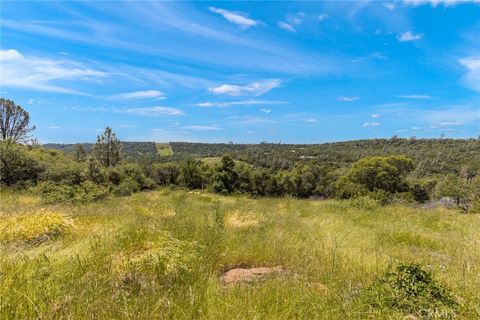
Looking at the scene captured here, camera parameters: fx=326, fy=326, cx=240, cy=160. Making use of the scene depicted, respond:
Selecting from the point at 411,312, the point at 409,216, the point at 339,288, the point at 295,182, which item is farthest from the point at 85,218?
the point at 295,182

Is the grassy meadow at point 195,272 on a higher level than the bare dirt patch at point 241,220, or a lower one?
higher

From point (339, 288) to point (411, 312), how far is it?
781mm

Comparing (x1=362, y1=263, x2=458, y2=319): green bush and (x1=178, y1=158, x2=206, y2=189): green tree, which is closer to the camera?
(x1=362, y1=263, x2=458, y2=319): green bush

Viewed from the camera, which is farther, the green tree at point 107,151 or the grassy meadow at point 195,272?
the green tree at point 107,151

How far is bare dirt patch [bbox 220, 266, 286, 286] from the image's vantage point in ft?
14.1

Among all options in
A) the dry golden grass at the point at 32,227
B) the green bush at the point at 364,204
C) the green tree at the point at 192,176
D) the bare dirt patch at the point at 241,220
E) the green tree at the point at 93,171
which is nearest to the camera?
the dry golden grass at the point at 32,227

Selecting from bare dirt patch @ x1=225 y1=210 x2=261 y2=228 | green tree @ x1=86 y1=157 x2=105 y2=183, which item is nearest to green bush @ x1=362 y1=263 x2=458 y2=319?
bare dirt patch @ x1=225 y1=210 x2=261 y2=228

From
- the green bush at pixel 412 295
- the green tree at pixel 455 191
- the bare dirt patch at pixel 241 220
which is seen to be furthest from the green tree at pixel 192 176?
the green bush at pixel 412 295

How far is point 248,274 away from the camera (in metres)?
4.71

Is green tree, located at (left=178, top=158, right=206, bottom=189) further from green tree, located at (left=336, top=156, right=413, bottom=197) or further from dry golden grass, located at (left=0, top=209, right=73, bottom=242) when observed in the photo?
dry golden grass, located at (left=0, top=209, right=73, bottom=242)

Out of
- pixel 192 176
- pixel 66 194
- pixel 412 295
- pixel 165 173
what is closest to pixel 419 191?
pixel 192 176

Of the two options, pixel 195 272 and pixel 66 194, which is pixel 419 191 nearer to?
pixel 66 194

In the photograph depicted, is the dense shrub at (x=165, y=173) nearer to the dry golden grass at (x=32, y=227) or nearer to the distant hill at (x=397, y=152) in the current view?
the distant hill at (x=397, y=152)

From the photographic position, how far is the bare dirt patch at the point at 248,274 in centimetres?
429
